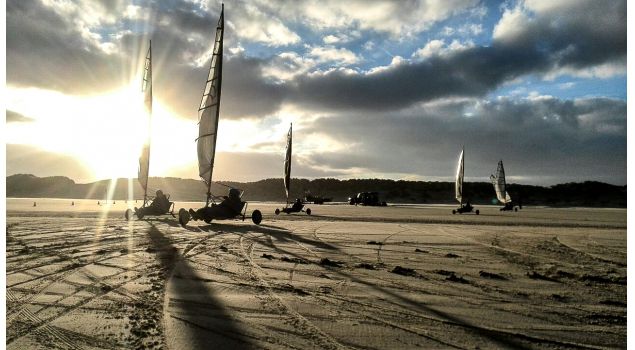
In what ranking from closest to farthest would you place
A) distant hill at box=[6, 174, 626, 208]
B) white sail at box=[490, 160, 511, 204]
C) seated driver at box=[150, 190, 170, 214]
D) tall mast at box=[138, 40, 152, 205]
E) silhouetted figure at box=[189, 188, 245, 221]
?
silhouetted figure at box=[189, 188, 245, 221] → seated driver at box=[150, 190, 170, 214] → tall mast at box=[138, 40, 152, 205] → white sail at box=[490, 160, 511, 204] → distant hill at box=[6, 174, 626, 208]

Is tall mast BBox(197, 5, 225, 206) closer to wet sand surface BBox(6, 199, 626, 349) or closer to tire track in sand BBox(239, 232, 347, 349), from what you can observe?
wet sand surface BBox(6, 199, 626, 349)

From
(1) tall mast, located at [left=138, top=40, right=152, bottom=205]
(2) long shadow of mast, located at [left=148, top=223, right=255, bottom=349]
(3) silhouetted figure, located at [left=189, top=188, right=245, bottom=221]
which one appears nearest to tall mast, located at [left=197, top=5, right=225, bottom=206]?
(3) silhouetted figure, located at [left=189, top=188, right=245, bottom=221]

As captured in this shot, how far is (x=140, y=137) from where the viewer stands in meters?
26.2

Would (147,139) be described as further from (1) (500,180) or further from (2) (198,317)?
(1) (500,180)

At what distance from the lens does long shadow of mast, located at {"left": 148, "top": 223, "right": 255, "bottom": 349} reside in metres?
4.32

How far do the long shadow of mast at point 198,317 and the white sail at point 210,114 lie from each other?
39.6 feet

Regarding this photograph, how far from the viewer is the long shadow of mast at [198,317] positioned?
4324 mm

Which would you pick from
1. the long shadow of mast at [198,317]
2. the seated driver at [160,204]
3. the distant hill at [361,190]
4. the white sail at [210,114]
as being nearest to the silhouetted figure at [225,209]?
the white sail at [210,114]

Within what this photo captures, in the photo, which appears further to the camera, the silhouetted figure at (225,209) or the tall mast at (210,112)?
the tall mast at (210,112)

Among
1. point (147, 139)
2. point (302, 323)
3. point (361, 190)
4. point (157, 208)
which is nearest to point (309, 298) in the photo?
point (302, 323)

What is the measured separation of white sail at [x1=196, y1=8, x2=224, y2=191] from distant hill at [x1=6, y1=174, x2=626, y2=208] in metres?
65.5

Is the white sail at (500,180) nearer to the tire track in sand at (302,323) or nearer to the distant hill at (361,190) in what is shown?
the distant hill at (361,190)

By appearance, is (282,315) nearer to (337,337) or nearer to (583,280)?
(337,337)
